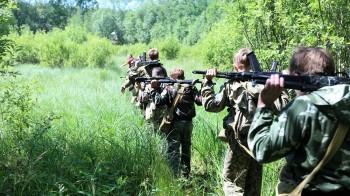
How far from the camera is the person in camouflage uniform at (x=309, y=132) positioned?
1735 millimetres

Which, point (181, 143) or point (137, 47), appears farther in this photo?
point (137, 47)

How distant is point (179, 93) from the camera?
4621mm

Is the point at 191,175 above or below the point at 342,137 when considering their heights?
below

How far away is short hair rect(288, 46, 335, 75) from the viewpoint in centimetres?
192

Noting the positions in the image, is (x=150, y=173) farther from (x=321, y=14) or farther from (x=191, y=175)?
(x=321, y=14)

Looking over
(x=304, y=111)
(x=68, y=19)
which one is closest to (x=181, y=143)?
(x=304, y=111)

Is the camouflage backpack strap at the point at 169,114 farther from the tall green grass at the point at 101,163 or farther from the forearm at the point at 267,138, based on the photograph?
the forearm at the point at 267,138

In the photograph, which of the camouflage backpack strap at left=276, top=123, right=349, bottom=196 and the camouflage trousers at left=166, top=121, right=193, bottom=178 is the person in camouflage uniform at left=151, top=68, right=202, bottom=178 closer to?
the camouflage trousers at left=166, top=121, right=193, bottom=178

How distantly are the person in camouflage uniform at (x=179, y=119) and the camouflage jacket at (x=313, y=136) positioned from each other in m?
2.81

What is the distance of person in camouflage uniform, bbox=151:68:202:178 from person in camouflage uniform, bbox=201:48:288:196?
1.06 metres

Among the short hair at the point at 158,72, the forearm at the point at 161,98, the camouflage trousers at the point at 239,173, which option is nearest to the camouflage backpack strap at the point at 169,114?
the forearm at the point at 161,98

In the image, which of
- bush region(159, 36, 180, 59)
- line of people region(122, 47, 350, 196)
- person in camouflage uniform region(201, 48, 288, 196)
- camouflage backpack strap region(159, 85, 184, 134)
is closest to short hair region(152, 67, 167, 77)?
camouflage backpack strap region(159, 85, 184, 134)

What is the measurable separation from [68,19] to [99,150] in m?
74.4

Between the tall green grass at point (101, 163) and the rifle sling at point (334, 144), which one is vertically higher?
the rifle sling at point (334, 144)
